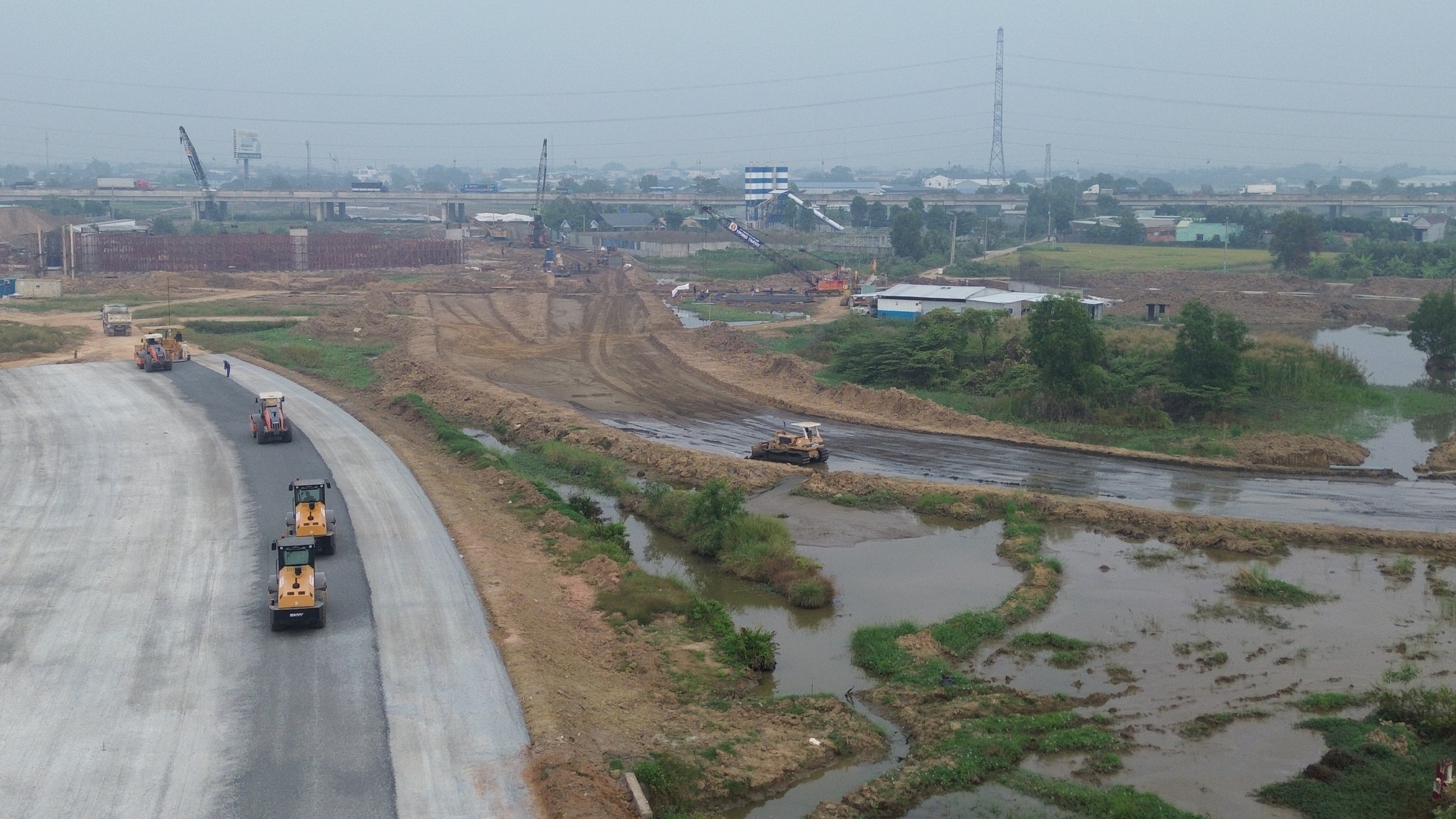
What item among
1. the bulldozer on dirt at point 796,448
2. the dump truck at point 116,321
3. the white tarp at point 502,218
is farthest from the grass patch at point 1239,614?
the white tarp at point 502,218

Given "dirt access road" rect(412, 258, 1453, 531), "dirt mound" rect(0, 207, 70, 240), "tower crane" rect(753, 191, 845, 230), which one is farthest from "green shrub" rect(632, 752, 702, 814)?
"tower crane" rect(753, 191, 845, 230)

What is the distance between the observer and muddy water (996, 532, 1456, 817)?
1611cm

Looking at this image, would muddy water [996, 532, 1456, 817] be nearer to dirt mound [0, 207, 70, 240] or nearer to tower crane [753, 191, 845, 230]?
dirt mound [0, 207, 70, 240]

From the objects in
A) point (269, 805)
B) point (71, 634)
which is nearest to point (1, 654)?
point (71, 634)

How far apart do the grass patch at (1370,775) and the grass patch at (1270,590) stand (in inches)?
233

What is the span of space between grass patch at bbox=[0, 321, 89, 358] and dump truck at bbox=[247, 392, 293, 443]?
72.0ft

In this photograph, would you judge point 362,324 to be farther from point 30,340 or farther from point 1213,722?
point 1213,722

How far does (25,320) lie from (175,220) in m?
98.7

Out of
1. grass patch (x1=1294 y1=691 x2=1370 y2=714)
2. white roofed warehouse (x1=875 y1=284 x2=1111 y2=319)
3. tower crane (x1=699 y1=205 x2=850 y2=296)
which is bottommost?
grass patch (x1=1294 y1=691 x2=1370 y2=714)

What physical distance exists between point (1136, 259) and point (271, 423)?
Answer: 82957 mm

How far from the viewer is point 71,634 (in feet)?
63.3

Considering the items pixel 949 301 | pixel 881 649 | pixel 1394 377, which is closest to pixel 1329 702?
pixel 881 649

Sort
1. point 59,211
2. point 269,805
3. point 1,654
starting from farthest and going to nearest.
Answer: point 59,211
point 1,654
point 269,805

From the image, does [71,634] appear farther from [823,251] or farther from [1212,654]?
[823,251]
